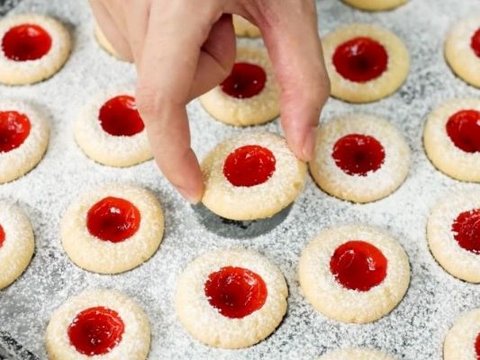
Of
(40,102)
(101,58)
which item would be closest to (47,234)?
(40,102)

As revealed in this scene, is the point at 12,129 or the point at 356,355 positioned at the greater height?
the point at 12,129

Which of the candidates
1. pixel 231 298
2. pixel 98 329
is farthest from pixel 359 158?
pixel 98 329

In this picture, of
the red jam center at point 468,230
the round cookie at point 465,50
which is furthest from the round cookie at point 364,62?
the red jam center at point 468,230

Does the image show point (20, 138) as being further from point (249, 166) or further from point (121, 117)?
point (249, 166)

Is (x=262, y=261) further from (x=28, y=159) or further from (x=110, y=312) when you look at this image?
(x=28, y=159)

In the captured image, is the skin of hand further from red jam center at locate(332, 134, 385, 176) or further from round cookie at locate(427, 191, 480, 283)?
round cookie at locate(427, 191, 480, 283)

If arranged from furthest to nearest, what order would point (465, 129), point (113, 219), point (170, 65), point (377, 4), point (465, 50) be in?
1. point (377, 4)
2. point (465, 50)
3. point (465, 129)
4. point (113, 219)
5. point (170, 65)

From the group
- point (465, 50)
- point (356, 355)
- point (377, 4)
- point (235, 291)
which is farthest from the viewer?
point (377, 4)

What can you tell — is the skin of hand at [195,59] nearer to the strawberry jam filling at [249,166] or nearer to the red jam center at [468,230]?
the strawberry jam filling at [249,166]
